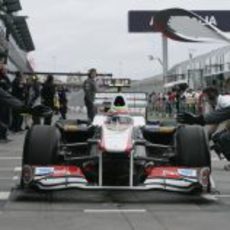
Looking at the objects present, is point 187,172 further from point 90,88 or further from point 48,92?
point 48,92

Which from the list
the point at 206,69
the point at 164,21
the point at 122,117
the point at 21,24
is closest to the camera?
the point at 122,117

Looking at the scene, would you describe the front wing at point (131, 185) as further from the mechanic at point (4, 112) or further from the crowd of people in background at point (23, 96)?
the crowd of people in background at point (23, 96)

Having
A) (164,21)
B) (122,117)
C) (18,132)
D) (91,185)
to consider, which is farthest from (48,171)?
(164,21)

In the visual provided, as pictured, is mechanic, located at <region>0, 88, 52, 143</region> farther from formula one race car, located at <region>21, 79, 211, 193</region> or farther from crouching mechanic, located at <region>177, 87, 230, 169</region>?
crouching mechanic, located at <region>177, 87, 230, 169</region>

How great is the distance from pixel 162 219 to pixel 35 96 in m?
17.8

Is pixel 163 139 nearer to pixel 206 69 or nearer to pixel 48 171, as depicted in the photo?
pixel 48 171

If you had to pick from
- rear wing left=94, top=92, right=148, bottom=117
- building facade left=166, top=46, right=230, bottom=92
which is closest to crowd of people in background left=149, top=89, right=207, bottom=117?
building facade left=166, top=46, right=230, bottom=92

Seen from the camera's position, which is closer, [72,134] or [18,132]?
[72,134]

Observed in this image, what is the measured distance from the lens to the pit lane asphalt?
29.2ft

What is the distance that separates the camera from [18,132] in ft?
83.3

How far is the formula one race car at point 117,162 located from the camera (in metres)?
10.3

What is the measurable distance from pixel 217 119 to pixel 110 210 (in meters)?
2.52

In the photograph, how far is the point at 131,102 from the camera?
13.7 m

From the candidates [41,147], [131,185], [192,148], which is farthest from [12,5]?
[131,185]
